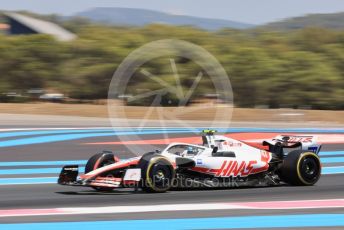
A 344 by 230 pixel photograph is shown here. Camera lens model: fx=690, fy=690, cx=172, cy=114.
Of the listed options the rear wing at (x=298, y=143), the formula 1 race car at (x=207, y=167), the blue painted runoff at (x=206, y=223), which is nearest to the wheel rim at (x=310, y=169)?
the formula 1 race car at (x=207, y=167)

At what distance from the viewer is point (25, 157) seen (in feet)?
58.2

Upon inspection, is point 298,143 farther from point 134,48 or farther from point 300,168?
point 134,48

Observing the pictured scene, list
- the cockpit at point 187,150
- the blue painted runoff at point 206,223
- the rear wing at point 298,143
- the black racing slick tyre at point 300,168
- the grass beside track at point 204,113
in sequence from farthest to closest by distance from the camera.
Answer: the grass beside track at point 204,113
the rear wing at point 298,143
the black racing slick tyre at point 300,168
the cockpit at point 187,150
the blue painted runoff at point 206,223

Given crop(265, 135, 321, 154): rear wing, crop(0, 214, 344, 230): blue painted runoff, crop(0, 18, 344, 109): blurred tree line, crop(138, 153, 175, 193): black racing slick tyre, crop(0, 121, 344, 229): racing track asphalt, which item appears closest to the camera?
crop(0, 214, 344, 230): blue painted runoff

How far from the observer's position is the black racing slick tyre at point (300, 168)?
11.5 m

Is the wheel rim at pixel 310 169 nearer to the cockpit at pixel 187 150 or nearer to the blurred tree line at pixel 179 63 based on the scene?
the cockpit at pixel 187 150

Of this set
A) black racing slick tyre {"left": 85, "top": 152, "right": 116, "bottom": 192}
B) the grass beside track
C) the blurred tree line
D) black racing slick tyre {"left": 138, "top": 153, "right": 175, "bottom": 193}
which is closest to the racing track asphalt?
black racing slick tyre {"left": 138, "top": 153, "right": 175, "bottom": 193}

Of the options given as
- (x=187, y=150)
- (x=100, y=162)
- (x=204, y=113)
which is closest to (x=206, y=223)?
(x=187, y=150)

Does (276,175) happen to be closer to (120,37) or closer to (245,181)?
(245,181)

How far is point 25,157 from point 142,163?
8222 millimetres

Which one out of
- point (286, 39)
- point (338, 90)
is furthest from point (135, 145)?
point (286, 39)

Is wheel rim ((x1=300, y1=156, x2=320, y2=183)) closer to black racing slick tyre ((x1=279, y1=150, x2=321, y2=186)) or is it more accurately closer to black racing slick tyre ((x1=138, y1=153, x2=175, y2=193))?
black racing slick tyre ((x1=279, y1=150, x2=321, y2=186))

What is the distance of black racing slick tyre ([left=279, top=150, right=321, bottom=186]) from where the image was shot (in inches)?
453

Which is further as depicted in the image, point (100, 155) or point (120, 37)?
point (120, 37)
